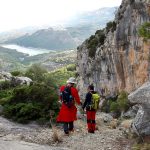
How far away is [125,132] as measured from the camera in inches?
598

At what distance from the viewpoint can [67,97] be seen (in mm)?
15164

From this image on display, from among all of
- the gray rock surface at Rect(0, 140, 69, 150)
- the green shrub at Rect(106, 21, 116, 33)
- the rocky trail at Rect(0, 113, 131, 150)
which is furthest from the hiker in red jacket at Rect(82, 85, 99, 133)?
the green shrub at Rect(106, 21, 116, 33)

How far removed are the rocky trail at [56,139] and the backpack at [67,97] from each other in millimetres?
1227

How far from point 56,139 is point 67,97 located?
5.90ft

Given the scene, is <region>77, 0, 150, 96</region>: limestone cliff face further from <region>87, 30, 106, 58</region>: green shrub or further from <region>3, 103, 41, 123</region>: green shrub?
<region>3, 103, 41, 123</region>: green shrub

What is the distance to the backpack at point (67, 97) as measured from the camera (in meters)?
15.1

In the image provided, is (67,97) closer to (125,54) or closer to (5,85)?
(5,85)

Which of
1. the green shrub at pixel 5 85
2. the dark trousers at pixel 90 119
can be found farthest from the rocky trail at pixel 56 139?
the green shrub at pixel 5 85

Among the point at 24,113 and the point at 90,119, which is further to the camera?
the point at 24,113

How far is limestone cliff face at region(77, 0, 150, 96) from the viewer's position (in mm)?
63638

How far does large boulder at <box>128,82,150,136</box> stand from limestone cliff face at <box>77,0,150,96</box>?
1722 inches

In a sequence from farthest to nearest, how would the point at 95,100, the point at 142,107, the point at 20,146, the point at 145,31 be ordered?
the point at 145,31 < the point at 95,100 < the point at 142,107 < the point at 20,146

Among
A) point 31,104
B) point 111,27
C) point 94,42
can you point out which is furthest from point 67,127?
point 94,42

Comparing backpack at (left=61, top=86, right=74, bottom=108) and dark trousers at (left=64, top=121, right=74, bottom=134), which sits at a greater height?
backpack at (left=61, top=86, right=74, bottom=108)
